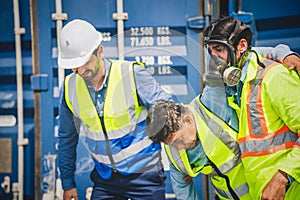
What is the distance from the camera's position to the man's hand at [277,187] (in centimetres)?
163

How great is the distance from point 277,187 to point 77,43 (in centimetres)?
101

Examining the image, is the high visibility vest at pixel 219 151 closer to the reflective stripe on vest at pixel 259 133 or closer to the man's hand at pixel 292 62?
the reflective stripe on vest at pixel 259 133

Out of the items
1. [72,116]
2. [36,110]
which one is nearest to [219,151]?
[72,116]

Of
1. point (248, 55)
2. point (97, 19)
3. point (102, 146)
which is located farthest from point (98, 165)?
point (248, 55)

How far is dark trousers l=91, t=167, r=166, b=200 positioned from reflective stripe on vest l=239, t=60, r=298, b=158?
38 cm

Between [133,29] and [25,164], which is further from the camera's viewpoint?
[25,164]

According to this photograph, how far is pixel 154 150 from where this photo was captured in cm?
173

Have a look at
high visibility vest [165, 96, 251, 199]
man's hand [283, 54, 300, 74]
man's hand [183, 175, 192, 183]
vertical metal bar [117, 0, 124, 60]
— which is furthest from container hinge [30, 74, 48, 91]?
man's hand [283, 54, 300, 74]

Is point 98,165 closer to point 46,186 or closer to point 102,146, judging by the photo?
point 102,146

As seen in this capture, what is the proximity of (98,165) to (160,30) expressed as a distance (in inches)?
25.5

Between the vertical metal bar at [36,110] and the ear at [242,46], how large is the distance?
88cm

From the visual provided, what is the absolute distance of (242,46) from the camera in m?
1.70

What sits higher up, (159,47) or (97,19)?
(97,19)

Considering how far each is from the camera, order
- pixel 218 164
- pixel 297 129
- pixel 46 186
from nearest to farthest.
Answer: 1. pixel 297 129
2. pixel 218 164
3. pixel 46 186
